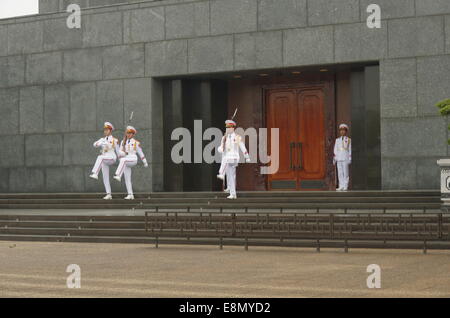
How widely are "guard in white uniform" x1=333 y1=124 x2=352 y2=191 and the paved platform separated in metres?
8.18

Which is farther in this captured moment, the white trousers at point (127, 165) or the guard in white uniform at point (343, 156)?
the guard in white uniform at point (343, 156)

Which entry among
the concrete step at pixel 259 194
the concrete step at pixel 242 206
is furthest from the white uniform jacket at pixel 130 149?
the concrete step at pixel 242 206

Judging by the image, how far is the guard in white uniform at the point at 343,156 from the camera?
73.6 ft

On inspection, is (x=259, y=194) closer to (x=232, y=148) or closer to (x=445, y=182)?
(x=232, y=148)

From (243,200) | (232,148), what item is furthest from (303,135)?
(243,200)

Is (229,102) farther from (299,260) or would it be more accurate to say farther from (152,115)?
(299,260)

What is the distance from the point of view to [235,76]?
25.5 m

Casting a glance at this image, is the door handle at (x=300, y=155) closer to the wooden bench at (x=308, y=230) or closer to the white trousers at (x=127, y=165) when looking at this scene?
the white trousers at (x=127, y=165)

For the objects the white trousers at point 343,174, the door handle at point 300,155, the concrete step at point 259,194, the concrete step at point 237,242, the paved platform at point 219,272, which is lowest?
the paved platform at point 219,272

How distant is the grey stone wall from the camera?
2180 cm

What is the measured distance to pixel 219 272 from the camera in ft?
36.2

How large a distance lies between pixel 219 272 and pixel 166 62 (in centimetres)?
1501

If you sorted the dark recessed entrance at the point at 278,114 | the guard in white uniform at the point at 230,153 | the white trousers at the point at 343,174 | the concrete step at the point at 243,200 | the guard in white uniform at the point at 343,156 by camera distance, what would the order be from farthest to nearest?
the dark recessed entrance at the point at 278,114 < the guard in white uniform at the point at 343,156 < the white trousers at the point at 343,174 < the guard in white uniform at the point at 230,153 < the concrete step at the point at 243,200
